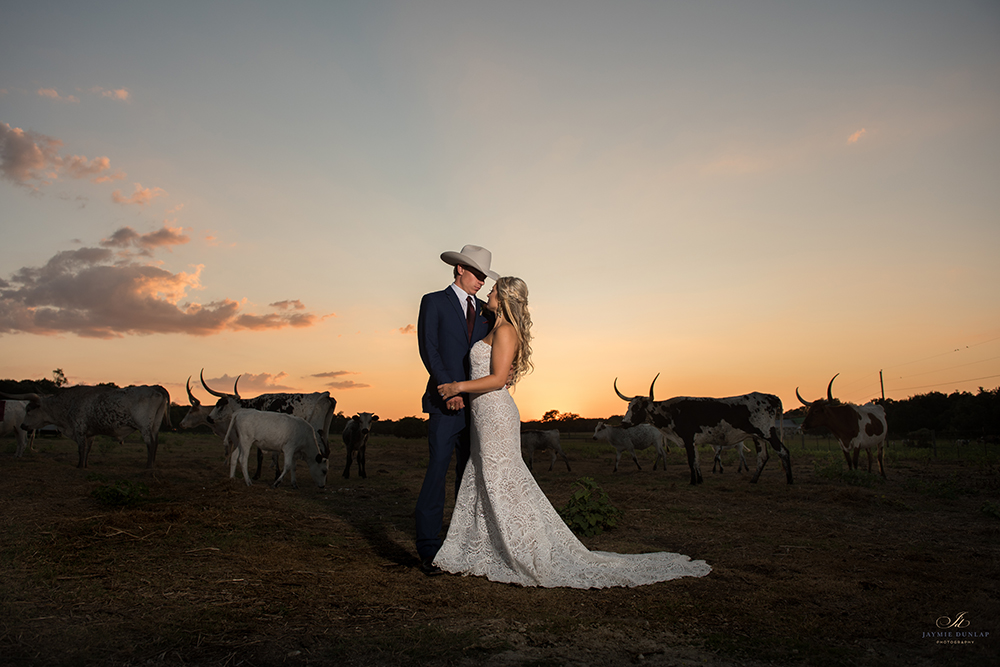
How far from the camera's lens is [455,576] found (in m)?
4.61

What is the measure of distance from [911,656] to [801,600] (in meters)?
0.96

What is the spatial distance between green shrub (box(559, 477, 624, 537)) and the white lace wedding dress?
5.57 feet

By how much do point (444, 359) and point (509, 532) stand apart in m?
1.56

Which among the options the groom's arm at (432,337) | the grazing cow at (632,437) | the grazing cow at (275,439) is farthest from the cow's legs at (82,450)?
the grazing cow at (632,437)

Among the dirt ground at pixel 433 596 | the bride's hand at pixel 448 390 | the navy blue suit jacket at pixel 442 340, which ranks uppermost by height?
the navy blue suit jacket at pixel 442 340

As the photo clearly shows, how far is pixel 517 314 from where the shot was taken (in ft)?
15.3

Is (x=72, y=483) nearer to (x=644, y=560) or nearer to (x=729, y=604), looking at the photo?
(x=644, y=560)

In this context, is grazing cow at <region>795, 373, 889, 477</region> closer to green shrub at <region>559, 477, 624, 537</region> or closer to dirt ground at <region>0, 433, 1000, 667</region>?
dirt ground at <region>0, 433, 1000, 667</region>

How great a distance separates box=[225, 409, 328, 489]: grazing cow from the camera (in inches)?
442

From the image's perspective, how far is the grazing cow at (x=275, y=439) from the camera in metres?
11.2

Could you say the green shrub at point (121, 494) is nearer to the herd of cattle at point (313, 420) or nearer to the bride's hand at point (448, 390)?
the herd of cattle at point (313, 420)

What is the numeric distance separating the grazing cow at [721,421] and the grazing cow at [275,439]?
8432 mm

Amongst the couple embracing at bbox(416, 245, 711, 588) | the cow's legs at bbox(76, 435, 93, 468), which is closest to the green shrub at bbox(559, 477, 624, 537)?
the couple embracing at bbox(416, 245, 711, 588)

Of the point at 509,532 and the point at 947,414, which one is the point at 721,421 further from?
the point at 947,414
